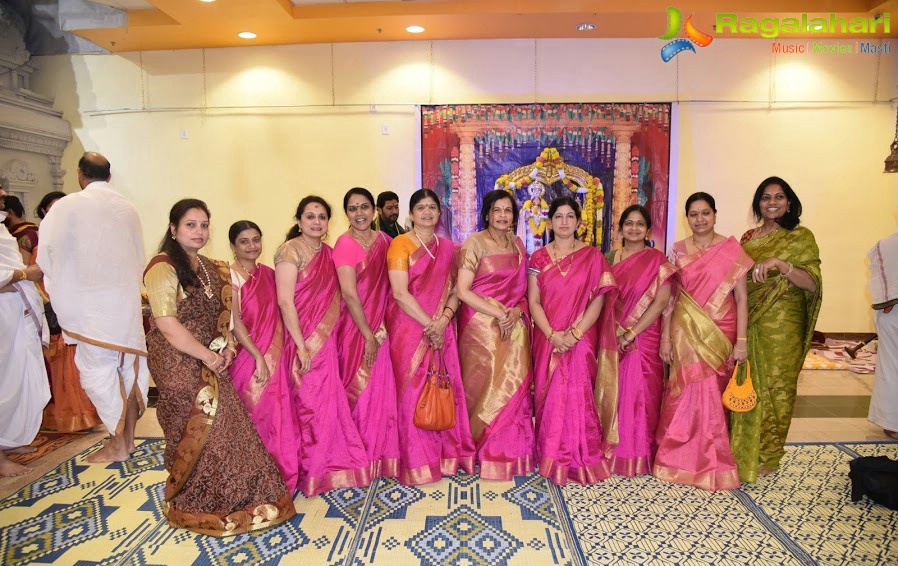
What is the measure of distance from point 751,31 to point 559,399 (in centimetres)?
466

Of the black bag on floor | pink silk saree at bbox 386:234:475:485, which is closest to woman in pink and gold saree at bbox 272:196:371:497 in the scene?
pink silk saree at bbox 386:234:475:485

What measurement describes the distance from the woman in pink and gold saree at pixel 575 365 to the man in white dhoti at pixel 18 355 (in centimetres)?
292

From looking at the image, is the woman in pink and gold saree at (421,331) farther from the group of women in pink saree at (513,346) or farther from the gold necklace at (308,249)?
the gold necklace at (308,249)

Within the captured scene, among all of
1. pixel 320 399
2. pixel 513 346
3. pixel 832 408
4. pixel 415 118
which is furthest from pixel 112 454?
pixel 832 408

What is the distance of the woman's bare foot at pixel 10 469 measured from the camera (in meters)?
2.91

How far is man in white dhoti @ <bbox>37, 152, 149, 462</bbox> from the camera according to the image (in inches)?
112

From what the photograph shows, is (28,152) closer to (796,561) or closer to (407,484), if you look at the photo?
Answer: (407,484)

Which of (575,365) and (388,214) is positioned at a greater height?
(388,214)

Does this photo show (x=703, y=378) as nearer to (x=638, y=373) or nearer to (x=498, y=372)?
(x=638, y=373)

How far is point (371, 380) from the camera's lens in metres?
2.77

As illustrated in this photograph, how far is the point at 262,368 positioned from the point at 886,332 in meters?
3.78

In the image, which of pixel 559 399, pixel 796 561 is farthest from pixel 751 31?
pixel 796 561

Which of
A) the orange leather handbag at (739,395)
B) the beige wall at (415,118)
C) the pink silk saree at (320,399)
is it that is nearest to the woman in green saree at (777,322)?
the orange leather handbag at (739,395)

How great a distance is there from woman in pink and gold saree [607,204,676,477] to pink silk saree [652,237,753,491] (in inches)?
3.5
